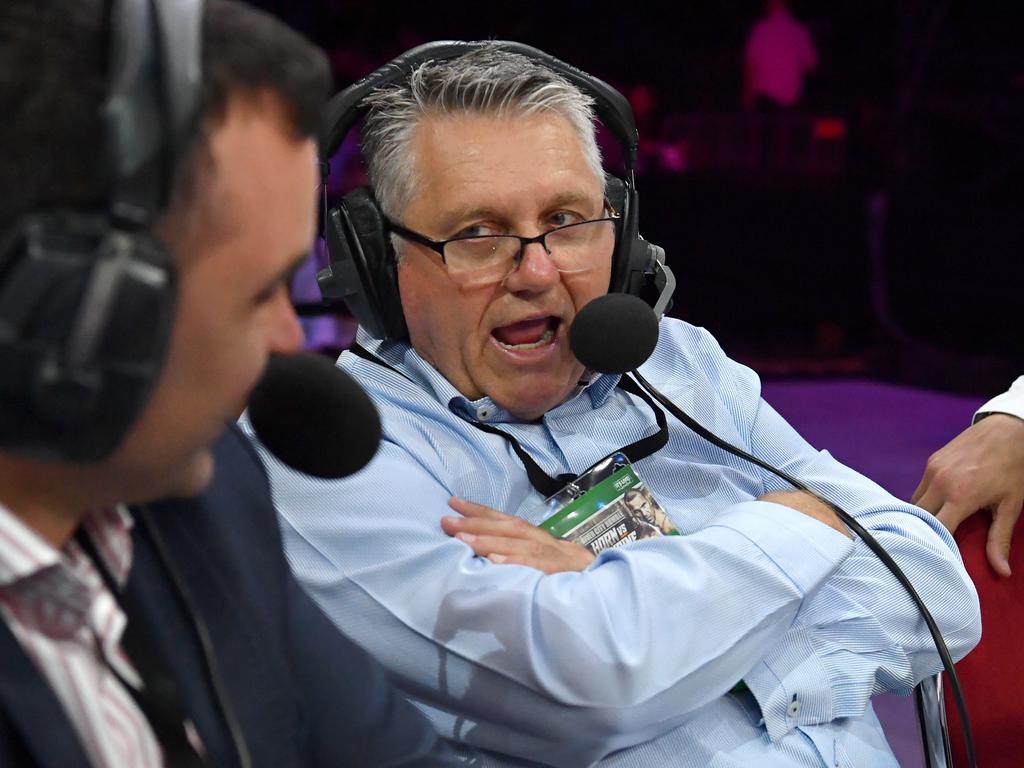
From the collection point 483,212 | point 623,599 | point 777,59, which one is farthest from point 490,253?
point 777,59

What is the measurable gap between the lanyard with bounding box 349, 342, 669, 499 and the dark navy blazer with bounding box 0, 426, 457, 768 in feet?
1.58

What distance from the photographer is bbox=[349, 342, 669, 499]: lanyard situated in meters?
1.50

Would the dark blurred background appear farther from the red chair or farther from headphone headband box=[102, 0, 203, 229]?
headphone headband box=[102, 0, 203, 229]

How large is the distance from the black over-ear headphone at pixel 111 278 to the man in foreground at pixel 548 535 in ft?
2.17

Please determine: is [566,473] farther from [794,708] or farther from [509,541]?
[794,708]

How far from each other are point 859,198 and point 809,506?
5472 mm

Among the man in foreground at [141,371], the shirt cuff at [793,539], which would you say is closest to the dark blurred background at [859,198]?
the shirt cuff at [793,539]

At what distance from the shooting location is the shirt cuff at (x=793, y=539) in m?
1.34

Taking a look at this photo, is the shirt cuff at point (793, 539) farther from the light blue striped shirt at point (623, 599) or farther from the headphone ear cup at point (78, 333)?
the headphone ear cup at point (78, 333)

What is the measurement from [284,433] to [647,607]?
0.47 meters

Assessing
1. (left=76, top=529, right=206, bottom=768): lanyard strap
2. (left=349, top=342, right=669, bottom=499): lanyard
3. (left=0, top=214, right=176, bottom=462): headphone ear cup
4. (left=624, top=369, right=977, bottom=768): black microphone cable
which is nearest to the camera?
(left=0, top=214, right=176, bottom=462): headphone ear cup

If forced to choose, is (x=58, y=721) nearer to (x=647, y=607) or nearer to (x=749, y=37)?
(x=647, y=607)

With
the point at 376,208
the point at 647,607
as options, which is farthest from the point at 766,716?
the point at 376,208

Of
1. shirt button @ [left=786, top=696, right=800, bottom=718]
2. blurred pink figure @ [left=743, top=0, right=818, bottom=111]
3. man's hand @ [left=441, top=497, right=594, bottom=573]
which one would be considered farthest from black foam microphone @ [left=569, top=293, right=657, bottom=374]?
blurred pink figure @ [left=743, top=0, right=818, bottom=111]
